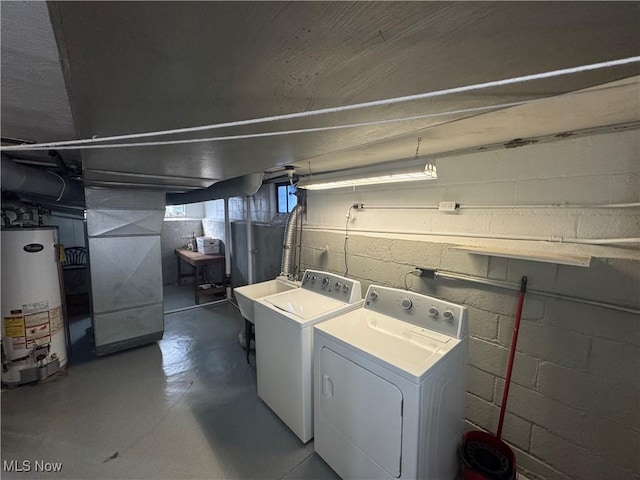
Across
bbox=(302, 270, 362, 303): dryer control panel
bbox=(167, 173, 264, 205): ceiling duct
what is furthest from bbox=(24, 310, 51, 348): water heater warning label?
bbox=(302, 270, 362, 303): dryer control panel

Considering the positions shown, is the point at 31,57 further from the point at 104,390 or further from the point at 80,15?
the point at 104,390

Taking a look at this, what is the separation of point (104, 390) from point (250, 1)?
3.17 metres

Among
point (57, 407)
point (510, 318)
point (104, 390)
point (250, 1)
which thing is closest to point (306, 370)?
point (510, 318)

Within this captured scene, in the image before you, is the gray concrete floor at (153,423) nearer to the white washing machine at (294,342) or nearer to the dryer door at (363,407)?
the white washing machine at (294,342)

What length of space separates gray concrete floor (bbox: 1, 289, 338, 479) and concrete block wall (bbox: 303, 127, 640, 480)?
49.6 inches

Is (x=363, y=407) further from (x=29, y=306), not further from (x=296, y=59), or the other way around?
(x=29, y=306)

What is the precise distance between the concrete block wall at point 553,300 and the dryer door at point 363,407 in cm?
85

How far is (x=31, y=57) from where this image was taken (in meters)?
0.72

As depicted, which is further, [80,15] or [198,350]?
[198,350]

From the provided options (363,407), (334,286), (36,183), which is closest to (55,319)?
(36,183)

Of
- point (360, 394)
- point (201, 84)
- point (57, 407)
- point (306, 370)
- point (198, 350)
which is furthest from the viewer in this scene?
point (198, 350)

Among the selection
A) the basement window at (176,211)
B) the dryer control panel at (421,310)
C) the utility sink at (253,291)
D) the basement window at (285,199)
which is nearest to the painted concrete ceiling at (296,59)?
the dryer control panel at (421,310)

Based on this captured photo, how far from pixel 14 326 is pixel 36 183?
1.27 metres

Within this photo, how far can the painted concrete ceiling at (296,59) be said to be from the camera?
1.52 feet
